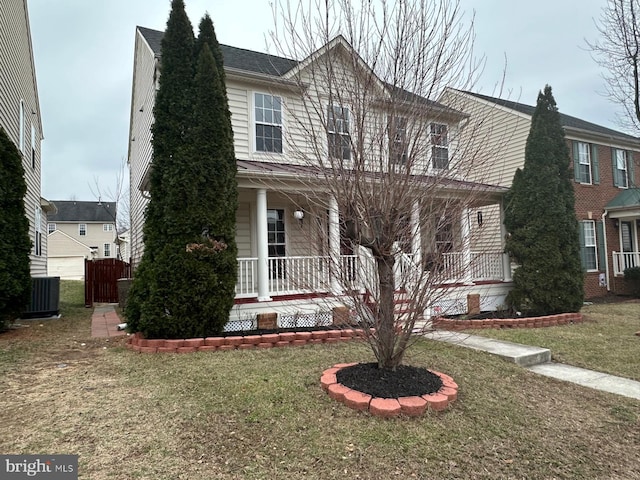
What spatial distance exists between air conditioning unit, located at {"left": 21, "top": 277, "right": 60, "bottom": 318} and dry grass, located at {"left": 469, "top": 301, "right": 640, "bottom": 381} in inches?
374

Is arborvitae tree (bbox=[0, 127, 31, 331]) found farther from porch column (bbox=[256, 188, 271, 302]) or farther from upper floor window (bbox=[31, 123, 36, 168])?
upper floor window (bbox=[31, 123, 36, 168])

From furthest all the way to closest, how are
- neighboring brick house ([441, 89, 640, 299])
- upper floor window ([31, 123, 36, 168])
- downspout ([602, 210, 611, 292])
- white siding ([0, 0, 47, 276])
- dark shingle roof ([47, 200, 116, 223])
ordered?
dark shingle roof ([47, 200, 116, 223])
downspout ([602, 210, 611, 292])
neighboring brick house ([441, 89, 640, 299])
upper floor window ([31, 123, 36, 168])
white siding ([0, 0, 47, 276])

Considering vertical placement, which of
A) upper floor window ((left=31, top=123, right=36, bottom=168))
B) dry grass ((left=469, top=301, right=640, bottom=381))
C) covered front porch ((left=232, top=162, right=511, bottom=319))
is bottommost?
dry grass ((left=469, top=301, right=640, bottom=381))

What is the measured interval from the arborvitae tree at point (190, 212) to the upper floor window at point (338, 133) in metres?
3.23

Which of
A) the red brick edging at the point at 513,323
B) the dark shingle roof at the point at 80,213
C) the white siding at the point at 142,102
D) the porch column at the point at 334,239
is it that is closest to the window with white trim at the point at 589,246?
the red brick edging at the point at 513,323

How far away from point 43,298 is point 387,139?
9.36 meters

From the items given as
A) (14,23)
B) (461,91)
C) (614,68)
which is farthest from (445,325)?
(14,23)

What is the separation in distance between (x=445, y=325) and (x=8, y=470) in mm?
6049

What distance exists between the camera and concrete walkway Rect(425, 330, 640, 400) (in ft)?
14.5

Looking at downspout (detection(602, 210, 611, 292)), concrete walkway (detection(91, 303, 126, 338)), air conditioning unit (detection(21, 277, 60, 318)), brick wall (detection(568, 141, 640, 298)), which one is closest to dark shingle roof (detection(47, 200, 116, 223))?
concrete walkway (detection(91, 303, 126, 338))

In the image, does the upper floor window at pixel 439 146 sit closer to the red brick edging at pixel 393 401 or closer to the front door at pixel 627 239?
the red brick edging at pixel 393 401

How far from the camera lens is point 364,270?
401 centimetres

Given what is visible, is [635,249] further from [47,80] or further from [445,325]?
[47,80]

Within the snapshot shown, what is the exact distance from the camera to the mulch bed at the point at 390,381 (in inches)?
142
